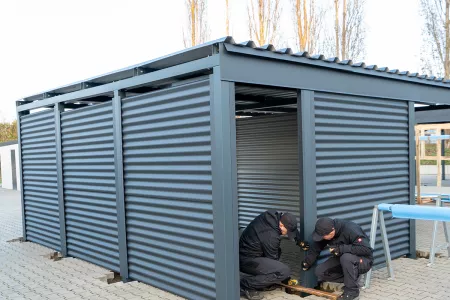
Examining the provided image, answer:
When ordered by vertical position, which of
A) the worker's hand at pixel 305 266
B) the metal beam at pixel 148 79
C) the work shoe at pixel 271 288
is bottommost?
the work shoe at pixel 271 288

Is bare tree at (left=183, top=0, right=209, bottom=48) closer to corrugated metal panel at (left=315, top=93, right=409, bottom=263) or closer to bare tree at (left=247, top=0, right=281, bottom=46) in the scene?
bare tree at (left=247, top=0, right=281, bottom=46)

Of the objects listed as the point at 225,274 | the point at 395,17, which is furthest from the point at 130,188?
the point at 395,17

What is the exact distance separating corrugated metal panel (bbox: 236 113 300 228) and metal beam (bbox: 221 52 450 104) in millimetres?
2063

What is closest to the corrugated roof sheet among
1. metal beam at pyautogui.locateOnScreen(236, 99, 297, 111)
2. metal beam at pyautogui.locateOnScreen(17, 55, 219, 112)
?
metal beam at pyautogui.locateOnScreen(17, 55, 219, 112)

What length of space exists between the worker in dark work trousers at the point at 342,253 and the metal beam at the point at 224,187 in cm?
107

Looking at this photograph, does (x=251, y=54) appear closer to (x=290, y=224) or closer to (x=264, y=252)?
(x=290, y=224)

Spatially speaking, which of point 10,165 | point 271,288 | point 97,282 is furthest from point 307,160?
point 10,165

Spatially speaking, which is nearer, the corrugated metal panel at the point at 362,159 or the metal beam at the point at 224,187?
the metal beam at the point at 224,187

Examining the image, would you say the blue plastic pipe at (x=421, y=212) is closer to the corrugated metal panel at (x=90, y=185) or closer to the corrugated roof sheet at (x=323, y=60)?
the corrugated roof sheet at (x=323, y=60)

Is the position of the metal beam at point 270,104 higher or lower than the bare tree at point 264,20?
lower

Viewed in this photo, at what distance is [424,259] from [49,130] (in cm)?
675

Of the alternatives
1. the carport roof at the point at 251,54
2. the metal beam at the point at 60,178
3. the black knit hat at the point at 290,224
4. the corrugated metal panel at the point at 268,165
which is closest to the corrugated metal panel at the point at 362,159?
the carport roof at the point at 251,54

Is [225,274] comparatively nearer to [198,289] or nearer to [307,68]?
[198,289]

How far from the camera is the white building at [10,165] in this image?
23.3 metres
